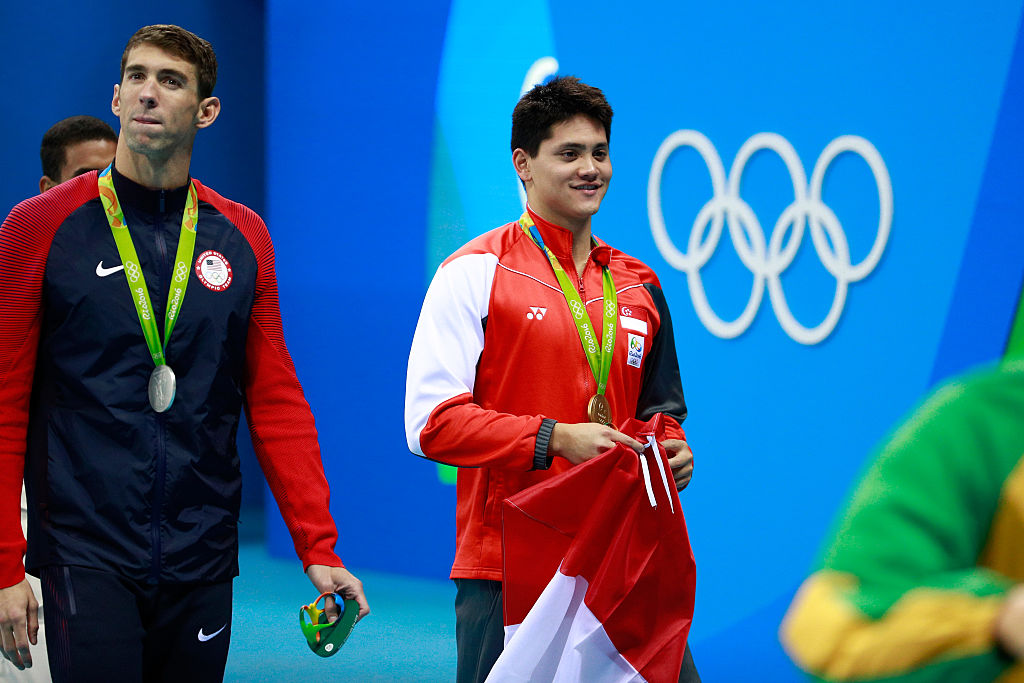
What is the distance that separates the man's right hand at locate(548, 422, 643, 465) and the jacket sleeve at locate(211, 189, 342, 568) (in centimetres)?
56

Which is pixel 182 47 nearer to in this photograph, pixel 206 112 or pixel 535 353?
pixel 206 112

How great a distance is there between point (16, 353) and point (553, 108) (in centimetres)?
136

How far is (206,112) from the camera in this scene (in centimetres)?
281

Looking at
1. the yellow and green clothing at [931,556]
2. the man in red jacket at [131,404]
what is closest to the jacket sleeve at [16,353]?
the man in red jacket at [131,404]

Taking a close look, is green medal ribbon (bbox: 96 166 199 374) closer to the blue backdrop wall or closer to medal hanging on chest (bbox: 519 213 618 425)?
medal hanging on chest (bbox: 519 213 618 425)

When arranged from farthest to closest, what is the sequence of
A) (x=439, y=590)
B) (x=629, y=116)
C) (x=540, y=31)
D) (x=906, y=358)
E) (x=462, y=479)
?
(x=439, y=590), (x=540, y=31), (x=629, y=116), (x=906, y=358), (x=462, y=479)

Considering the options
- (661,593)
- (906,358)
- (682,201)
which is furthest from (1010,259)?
(661,593)

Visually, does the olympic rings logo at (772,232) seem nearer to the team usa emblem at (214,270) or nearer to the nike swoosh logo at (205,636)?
the team usa emblem at (214,270)

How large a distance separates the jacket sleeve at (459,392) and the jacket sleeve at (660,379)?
1.52 feet

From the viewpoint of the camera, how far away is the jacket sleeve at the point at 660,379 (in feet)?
10.1

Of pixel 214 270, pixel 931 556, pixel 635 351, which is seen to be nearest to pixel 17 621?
pixel 214 270

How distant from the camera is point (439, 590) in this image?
713 centimetres

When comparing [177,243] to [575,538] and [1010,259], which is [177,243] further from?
[1010,259]

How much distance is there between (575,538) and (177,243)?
3.53 ft
